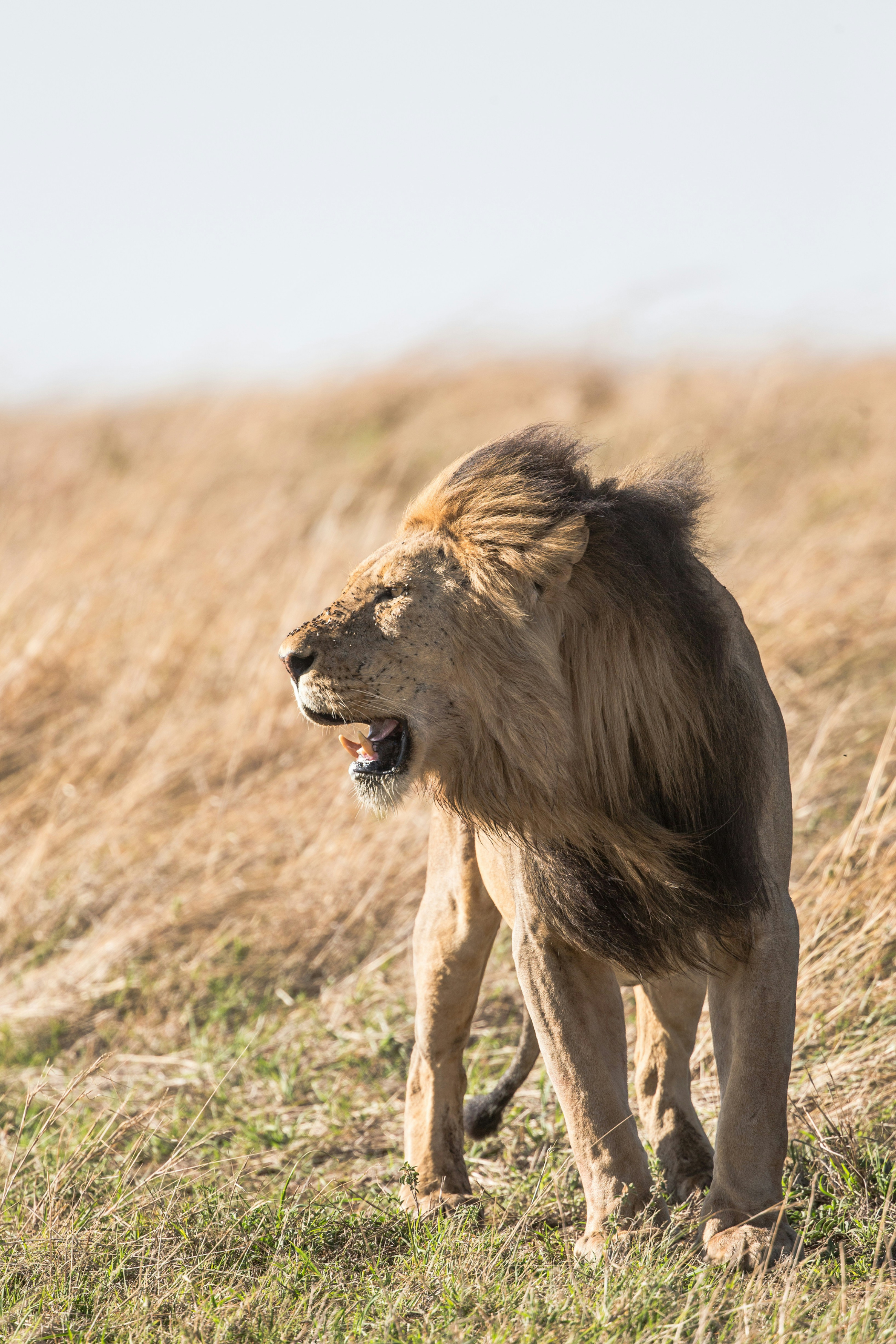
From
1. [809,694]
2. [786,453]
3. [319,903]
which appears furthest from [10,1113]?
[786,453]

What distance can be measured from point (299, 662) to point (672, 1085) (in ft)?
5.11

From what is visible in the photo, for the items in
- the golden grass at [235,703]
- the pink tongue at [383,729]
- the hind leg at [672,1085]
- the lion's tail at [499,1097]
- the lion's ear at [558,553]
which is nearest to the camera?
the lion's ear at [558,553]

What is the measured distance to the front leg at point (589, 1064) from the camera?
2939mm

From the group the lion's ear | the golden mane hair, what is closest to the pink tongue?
the golden mane hair

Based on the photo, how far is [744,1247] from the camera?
275 cm

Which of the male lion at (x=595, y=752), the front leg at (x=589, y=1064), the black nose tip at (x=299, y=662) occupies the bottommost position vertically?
the front leg at (x=589, y=1064)

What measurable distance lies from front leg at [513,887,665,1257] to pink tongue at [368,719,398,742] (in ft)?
1.59

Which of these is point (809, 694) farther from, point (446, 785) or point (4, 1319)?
point (4, 1319)

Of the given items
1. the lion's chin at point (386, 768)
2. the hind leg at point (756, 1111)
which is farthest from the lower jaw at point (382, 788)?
the hind leg at point (756, 1111)

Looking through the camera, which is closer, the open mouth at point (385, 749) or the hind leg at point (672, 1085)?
the open mouth at point (385, 749)

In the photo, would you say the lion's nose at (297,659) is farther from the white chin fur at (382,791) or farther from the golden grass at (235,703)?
the golden grass at (235,703)

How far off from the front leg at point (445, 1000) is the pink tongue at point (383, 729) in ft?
2.18

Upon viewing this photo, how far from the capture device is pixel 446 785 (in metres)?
2.87

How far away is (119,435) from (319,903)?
10746 millimetres
